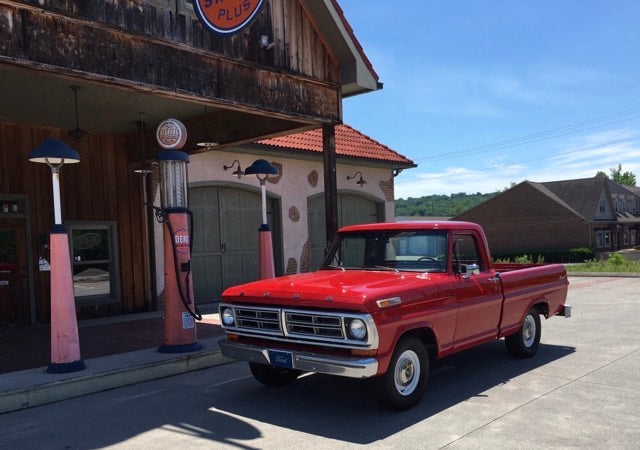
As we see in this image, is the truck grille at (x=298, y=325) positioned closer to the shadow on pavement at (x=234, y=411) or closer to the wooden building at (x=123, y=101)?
the shadow on pavement at (x=234, y=411)

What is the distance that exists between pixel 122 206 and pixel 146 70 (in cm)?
618

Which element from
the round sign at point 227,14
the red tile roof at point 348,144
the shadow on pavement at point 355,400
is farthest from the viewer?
the red tile roof at point 348,144

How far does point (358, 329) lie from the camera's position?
5.02 meters

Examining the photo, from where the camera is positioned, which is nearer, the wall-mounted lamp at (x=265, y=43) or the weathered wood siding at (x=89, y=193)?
the wall-mounted lamp at (x=265, y=43)

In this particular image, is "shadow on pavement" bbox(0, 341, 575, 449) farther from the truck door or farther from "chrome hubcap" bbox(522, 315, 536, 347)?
the truck door

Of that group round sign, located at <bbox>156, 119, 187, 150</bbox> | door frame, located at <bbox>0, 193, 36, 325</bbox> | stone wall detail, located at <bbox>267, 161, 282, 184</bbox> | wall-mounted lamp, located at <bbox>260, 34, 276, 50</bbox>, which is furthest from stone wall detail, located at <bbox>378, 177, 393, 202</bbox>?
round sign, located at <bbox>156, 119, 187, 150</bbox>

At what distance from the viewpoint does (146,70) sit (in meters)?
7.12

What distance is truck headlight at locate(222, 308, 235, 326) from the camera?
6059 mm

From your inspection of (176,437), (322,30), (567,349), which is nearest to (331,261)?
(176,437)

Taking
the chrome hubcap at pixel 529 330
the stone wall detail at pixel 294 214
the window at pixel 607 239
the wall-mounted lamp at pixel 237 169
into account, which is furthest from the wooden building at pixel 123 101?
the window at pixel 607 239

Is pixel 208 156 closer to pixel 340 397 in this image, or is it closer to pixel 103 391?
pixel 103 391

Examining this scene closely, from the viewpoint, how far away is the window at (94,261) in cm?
1196

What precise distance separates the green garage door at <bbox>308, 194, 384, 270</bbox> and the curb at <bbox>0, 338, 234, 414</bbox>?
8.22 m

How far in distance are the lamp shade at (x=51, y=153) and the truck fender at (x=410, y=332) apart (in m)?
4.44
